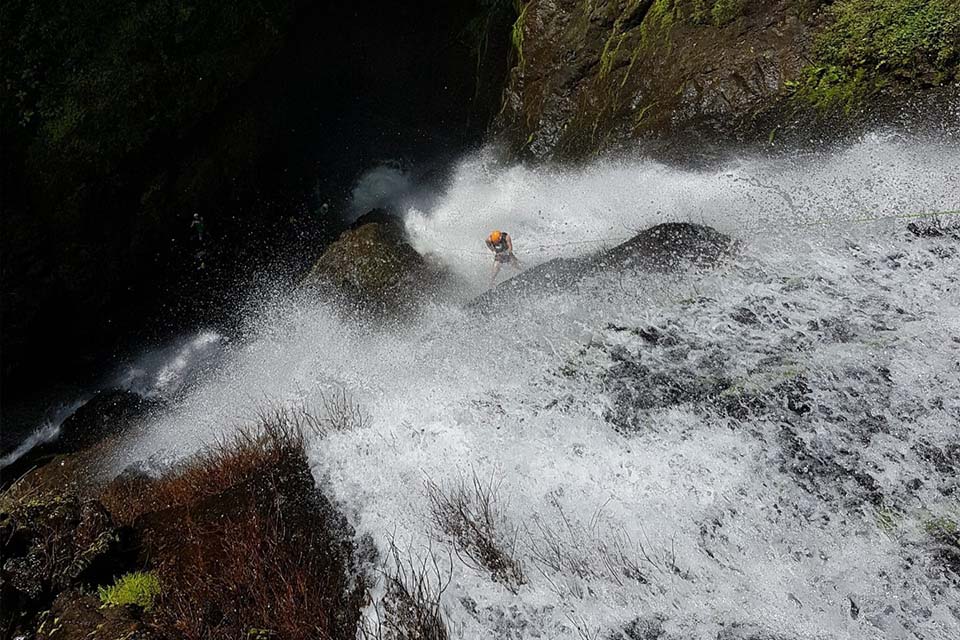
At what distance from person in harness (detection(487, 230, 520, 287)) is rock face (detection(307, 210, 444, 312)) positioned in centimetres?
97

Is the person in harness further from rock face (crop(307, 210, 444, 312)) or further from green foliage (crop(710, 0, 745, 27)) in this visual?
green foliage (crop(710, 0, 745, 27))

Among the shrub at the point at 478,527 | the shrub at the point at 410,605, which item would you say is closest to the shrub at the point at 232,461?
the shrub at the point at 478,527

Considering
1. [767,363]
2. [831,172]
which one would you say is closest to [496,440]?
[767,363]

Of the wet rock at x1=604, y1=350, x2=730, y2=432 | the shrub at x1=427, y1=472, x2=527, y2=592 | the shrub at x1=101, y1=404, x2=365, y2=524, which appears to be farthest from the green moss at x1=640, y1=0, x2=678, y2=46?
the shrub at x1=427, y1=472, x2=527, y2=592

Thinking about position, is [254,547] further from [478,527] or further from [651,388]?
[651,388]

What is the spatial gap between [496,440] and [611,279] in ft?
9.26

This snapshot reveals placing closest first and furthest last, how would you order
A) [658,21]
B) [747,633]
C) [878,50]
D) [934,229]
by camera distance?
[747,633], [934,229], [878,50], [658,21]

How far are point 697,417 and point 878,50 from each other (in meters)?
6.20

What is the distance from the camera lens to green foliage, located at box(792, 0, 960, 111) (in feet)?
24.8

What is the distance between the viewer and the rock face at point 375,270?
9.15 meters

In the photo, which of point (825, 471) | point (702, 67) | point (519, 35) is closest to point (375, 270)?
point (519, 35)

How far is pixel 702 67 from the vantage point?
29.4 ft

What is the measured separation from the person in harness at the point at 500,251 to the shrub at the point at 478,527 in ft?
14.5

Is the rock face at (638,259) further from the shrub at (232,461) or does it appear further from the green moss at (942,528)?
the green moss at (942,528)
